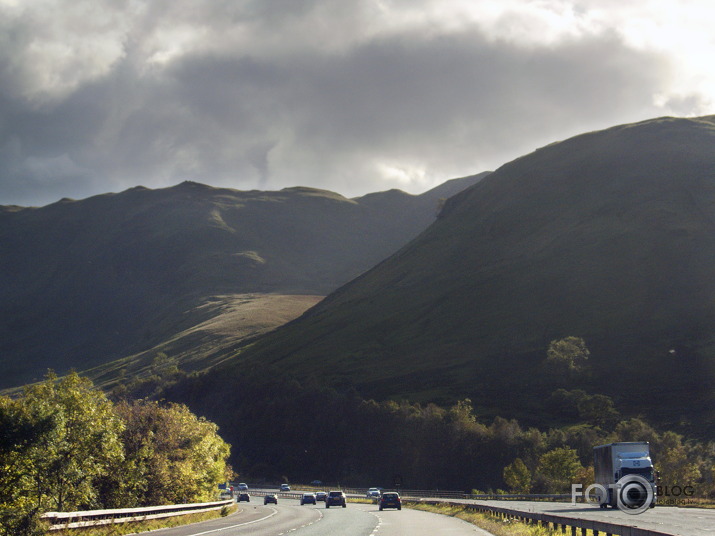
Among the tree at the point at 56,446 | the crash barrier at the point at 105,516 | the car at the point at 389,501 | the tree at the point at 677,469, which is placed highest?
the tree at the point at 56,446

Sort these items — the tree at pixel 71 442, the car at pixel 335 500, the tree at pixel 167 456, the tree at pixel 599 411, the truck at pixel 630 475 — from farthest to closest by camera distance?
the tree at pixel 599 411
the car at pixel 335 500
the truck at pixel 630 475
the tree at pixel 167 456
the tree at pixel 71 442

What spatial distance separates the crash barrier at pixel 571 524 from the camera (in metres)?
22.3

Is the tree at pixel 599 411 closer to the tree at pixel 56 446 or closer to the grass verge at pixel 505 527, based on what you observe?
the grass verge at pixel 505 527

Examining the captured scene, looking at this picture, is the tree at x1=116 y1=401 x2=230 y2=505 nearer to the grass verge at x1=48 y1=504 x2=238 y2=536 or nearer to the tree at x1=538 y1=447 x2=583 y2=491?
the grass verge at x1=48 y1=504 x2=238 y2=536

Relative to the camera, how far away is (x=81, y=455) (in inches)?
1564

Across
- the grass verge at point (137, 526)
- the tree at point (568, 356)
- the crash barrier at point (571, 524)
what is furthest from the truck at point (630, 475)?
the tree at point (568, 356)

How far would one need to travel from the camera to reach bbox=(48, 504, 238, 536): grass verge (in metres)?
30.8

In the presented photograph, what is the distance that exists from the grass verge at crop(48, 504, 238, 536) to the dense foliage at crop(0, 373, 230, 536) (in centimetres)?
188

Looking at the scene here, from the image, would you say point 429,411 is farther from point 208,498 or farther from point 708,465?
point 208,498

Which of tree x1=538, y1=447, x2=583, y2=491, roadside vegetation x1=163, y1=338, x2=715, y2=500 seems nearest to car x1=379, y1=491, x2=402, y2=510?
roadside vegetation x1=163, y1=338, x2=715, y2=500

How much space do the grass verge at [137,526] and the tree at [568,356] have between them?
137 meters

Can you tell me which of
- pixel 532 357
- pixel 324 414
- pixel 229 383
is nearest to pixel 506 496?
pixel 324 414

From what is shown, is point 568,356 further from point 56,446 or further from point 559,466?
point 56,446

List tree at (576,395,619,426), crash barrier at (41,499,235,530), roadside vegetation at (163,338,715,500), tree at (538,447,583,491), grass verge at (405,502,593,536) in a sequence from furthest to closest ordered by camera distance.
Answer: tree at (576,395,619,426) → roadside vegetation at (163,338,715,500) → tree at (538,447,583,491) → grass verge at (405,502,593,536) → crash barrier at (41,499,235,530)
